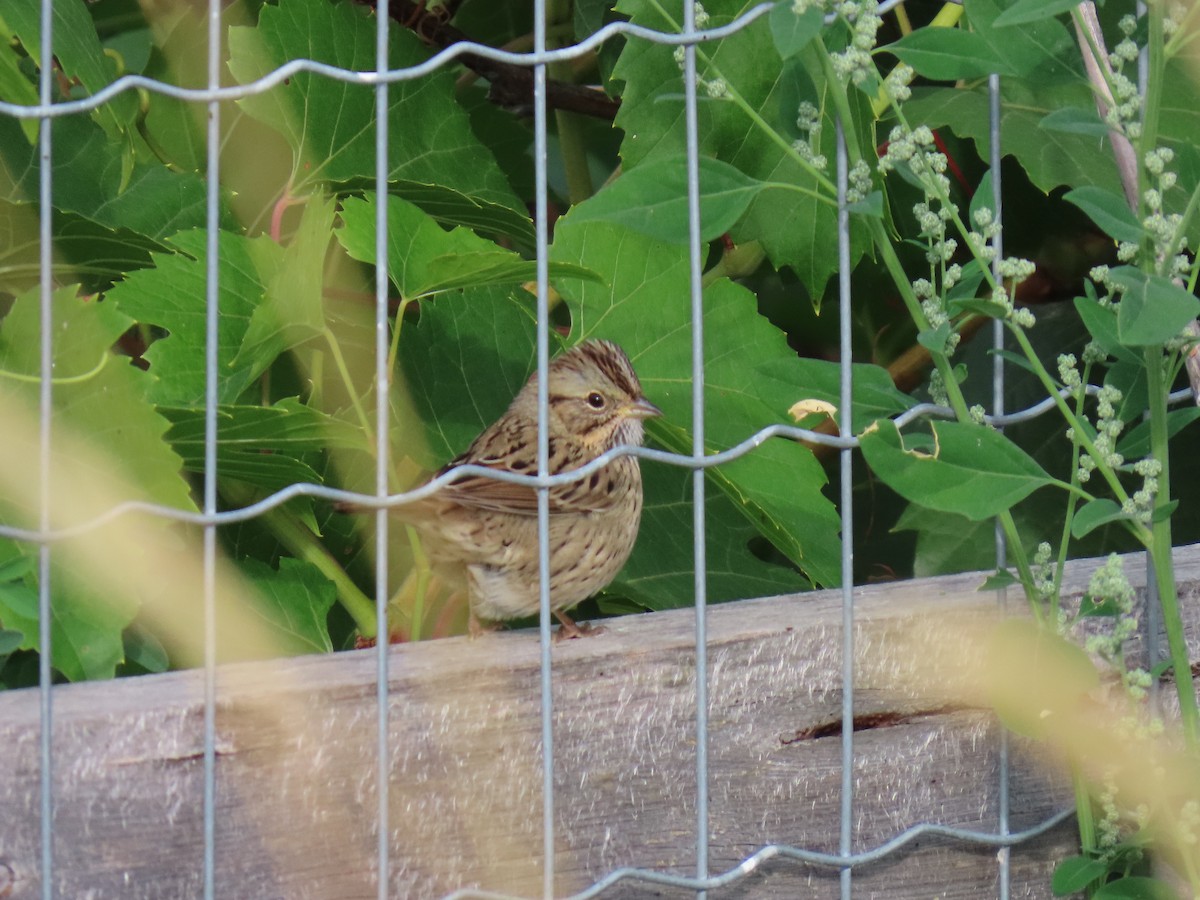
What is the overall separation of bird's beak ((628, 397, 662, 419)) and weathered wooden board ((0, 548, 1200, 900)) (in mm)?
448

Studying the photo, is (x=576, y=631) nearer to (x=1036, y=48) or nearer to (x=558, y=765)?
(x=558, y=765)

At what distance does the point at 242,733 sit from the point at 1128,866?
33.6 inches

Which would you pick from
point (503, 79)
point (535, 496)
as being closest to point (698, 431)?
point (535, 496)

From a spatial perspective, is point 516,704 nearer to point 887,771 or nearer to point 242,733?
point 242,733

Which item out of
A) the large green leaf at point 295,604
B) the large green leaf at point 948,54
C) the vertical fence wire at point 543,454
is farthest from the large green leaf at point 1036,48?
the large green leaf at point 295,604

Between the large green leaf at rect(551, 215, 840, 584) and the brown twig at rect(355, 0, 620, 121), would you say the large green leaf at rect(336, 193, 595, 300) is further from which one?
the brown twig at rect(355, 0, 620, 121)

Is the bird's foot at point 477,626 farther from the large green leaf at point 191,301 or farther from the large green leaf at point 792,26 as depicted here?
the large green leaf at point 792,26

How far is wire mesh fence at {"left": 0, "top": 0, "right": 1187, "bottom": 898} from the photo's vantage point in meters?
1.12

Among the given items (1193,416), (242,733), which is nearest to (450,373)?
(242,733)

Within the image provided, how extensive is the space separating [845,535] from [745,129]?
1.97 feet

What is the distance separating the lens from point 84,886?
1.21m

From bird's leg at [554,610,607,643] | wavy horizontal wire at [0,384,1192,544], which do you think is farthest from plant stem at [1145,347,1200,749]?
bird's leg at [554,610,607,643]

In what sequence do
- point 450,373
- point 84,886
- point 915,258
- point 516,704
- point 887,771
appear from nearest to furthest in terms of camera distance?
point 84,886 → point 516,704 → point 887,771 → point 450,373 → point 915,258

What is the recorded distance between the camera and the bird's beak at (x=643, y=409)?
1921 millimetres
